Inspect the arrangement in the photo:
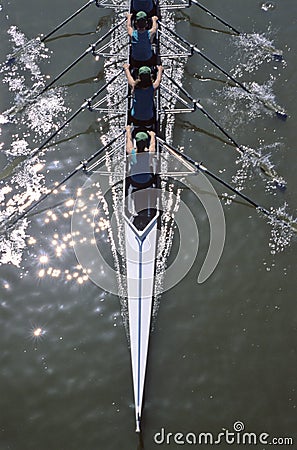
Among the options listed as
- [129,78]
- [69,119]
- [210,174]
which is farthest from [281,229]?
[69,119]

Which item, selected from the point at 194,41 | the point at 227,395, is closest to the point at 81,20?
the point at 194,41

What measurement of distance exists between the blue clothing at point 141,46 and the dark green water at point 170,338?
1.46 meters

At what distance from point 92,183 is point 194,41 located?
168 inches

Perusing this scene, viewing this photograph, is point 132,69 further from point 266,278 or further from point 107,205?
point 266,278

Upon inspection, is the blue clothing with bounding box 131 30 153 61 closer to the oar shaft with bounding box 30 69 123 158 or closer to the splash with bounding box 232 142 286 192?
the oar shaft with bounding box 30 69 123 158

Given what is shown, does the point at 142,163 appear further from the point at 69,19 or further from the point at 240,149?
the point at 69,19

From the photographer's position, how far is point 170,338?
8750 millimetres

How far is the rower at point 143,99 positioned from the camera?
30.7ft

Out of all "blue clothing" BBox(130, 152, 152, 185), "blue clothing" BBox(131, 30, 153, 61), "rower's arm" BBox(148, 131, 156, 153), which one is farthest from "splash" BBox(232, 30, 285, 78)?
"blue clothing" BBox(130, 152, 152, 185)

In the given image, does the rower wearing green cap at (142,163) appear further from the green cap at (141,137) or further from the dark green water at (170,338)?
the dark green water at (170,338)

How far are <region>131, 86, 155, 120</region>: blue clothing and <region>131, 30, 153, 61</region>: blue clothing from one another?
1.14m

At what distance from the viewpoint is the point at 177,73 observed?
1164 centimetres

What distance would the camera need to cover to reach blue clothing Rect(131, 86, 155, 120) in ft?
31.1

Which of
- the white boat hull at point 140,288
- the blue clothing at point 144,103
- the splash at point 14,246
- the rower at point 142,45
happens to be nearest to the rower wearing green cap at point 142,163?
the blue clothing at point 144,103
